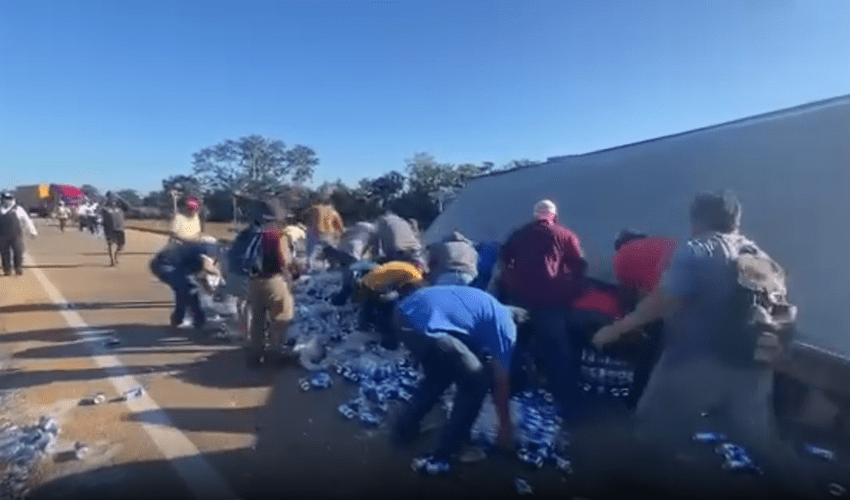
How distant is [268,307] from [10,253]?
6.55 meters

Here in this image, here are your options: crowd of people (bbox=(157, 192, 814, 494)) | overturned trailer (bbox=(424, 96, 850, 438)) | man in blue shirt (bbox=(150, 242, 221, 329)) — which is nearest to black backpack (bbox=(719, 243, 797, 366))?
crowd of people (bbox=(157, 192, 814, 494))

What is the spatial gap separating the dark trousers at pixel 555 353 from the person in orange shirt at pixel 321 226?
4.71 ft

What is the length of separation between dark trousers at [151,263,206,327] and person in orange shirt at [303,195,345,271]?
→ 0.95 m

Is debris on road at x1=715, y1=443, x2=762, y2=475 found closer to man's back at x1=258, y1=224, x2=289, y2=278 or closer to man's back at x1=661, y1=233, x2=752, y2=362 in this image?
man's back at x1=661, y1=233, x2=752, y2=362

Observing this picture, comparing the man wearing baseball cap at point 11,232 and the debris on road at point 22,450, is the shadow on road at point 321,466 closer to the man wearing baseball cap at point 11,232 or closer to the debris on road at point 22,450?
the debris on road at point 22,450

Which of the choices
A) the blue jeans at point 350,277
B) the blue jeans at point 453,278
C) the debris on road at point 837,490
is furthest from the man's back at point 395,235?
the debris on road at point 837,490

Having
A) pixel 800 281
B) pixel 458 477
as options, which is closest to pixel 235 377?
pixel 458 477

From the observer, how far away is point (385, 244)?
4039 mm

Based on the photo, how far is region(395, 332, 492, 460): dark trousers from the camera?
2.45 meters

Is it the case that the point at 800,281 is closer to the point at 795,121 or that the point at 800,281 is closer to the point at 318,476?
the point at 795,121

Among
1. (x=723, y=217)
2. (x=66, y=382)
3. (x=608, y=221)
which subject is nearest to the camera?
(x=723, y=217)

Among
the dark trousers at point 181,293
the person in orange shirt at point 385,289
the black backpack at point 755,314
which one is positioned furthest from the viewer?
the dark trousers at point 181,293

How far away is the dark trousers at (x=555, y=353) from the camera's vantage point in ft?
9.91

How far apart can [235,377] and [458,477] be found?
186cm
